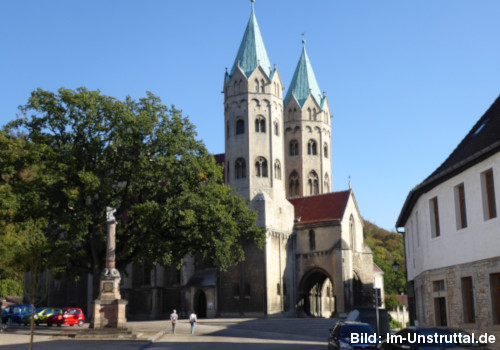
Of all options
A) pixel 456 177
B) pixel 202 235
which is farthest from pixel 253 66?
pixel 456 177

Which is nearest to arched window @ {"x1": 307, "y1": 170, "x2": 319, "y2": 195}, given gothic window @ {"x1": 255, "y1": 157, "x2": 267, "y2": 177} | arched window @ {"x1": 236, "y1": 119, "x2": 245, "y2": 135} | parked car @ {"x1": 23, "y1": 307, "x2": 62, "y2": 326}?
gothic window @ {"x1": 255, "y1": 157, "x2": 267, "y2": 177}

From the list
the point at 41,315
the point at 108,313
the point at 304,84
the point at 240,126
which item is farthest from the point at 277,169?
the point at 108,313

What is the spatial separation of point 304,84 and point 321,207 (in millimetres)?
19813

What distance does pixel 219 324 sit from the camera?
43094mm

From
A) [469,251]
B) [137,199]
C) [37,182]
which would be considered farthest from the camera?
[137,199]

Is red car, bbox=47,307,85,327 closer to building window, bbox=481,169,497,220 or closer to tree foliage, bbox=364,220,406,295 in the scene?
building window, bbox=481,169,497,220

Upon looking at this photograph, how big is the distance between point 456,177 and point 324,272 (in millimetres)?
36539

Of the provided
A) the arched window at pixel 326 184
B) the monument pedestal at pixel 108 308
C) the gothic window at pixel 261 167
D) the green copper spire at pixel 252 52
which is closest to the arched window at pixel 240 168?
the gothic window at pixel 261 167

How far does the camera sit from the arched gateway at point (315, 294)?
56.1 metres

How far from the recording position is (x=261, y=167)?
56.5 m

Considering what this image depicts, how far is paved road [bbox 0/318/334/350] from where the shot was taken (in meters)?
25.0

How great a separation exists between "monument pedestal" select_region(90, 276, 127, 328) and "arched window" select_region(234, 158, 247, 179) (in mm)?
28297

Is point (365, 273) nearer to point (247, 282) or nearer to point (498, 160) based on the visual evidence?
point (247, 282)

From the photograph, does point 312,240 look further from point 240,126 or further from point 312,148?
point 312,148
